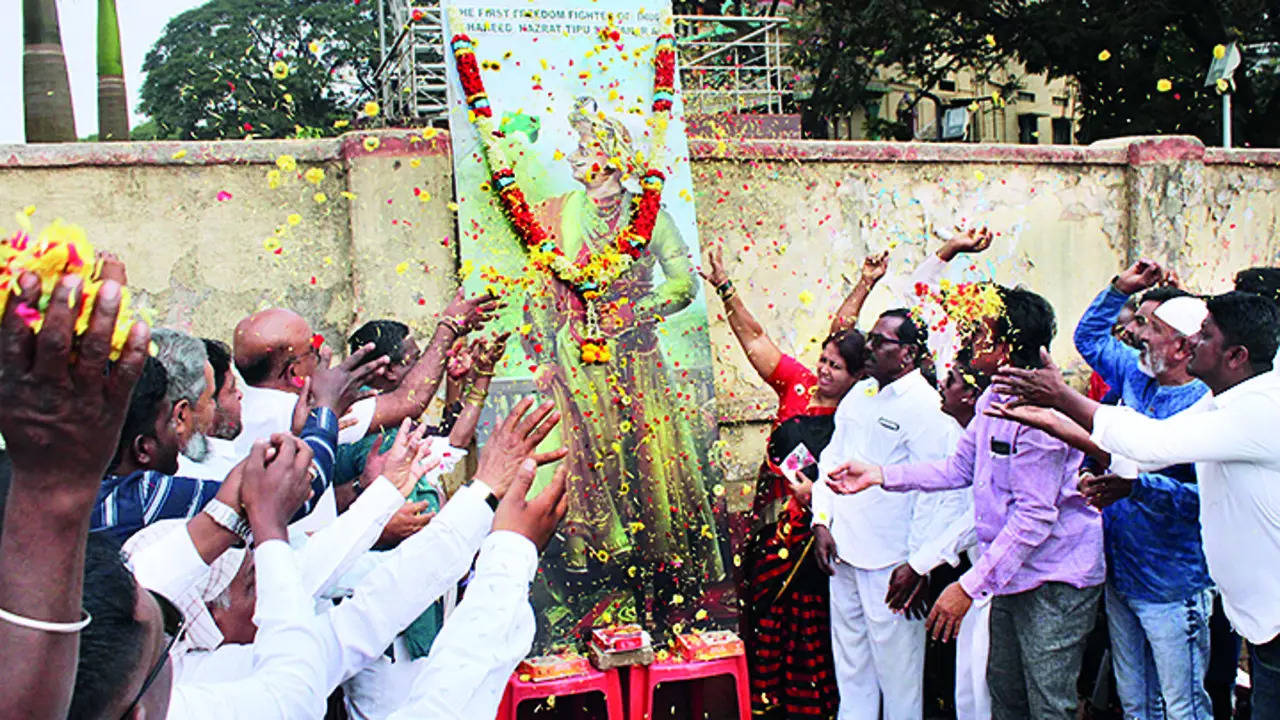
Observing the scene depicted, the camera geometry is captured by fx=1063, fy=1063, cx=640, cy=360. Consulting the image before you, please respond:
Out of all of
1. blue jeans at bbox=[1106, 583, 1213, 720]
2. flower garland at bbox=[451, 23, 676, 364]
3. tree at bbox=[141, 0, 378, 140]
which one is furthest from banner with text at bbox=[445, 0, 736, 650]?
tree at bbox=[141, 0, 378, 140]

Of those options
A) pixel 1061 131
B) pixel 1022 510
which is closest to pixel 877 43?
pixel 1061 131

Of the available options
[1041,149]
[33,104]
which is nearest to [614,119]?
[1041,149]

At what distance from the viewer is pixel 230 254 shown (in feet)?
Answer: 19.5

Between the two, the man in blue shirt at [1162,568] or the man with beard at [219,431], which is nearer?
the man with beard at [219,431]

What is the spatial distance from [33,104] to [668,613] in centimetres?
706

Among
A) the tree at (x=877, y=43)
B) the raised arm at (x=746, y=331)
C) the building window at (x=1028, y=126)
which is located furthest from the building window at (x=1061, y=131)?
the raised arm at (x=746, y=331)

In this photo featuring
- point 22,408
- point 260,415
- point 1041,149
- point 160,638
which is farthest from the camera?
point 1041,149

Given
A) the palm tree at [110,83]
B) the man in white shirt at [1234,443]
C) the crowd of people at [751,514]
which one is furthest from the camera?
the palm tree at [110,83]

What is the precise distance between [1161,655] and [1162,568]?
0.35m

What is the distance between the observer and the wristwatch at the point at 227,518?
102 inches

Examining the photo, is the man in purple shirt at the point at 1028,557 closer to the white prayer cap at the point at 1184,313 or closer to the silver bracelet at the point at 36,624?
the white prayer cap at the point at 1184,313

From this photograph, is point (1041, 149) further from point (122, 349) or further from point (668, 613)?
point (122, 349)

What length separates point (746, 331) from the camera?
5816mm

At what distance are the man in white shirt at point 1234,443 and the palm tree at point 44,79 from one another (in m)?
8.48
